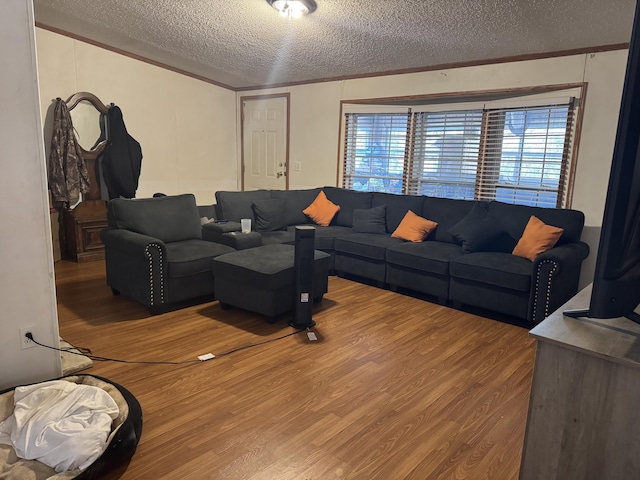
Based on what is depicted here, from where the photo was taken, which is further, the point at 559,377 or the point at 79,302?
the point at 79,302

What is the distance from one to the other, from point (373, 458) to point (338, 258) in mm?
2981

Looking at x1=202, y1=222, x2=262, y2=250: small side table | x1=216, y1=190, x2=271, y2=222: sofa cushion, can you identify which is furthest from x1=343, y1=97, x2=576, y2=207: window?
x1=202, y1=222, x2=262, y2=250: small side table

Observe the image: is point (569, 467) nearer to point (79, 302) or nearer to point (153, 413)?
point (153, 413)

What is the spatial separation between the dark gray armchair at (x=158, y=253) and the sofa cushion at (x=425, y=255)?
5.26 feet

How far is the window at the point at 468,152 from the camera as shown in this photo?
425 cm

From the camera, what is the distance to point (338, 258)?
4871 mm

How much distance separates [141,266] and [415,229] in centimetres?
266

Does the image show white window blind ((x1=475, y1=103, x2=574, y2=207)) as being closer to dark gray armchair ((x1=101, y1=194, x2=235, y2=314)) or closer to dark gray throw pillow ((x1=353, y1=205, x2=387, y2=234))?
dark gray throw pillow ((x1=353, y1=205, x2=387, y2=234))

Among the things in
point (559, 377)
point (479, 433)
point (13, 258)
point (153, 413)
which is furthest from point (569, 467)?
point (13, 258)

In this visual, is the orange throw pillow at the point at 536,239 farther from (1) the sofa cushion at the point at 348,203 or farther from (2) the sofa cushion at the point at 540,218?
(1) the sofa cushion at the point at 348,203

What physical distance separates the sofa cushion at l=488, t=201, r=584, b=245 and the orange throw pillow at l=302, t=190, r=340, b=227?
1.90 metres

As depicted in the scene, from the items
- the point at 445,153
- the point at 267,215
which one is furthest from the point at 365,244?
the point at 445,153

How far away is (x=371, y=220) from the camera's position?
506 centimetres

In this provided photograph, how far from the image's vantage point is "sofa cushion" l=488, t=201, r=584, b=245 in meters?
3.86
